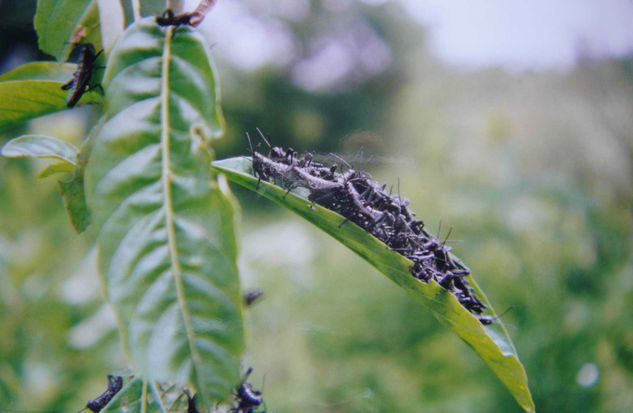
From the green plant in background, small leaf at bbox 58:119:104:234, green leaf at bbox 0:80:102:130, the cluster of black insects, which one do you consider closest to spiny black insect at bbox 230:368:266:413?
the cluster of black insects

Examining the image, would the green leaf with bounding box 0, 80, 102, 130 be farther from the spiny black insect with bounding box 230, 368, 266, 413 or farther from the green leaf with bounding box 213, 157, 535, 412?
the spiny black insect with bounding box 230, 368, 266, 413

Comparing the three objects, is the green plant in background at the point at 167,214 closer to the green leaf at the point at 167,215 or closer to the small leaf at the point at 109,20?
the green leaf at the point at 167,215

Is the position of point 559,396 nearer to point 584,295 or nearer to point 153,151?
point 584,295

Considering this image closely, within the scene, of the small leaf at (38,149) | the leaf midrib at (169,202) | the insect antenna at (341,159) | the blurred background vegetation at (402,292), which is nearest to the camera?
the leaf midrib at (169,202)

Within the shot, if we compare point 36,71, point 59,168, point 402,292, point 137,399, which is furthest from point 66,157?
point 402,292

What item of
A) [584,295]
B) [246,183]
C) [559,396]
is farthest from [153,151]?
[584,295]

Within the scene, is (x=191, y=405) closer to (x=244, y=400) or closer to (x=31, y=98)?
(x=244, y=400)

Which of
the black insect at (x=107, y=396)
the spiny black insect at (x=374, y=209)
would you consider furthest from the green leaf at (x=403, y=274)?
the black insect at (x=107, y=396)
